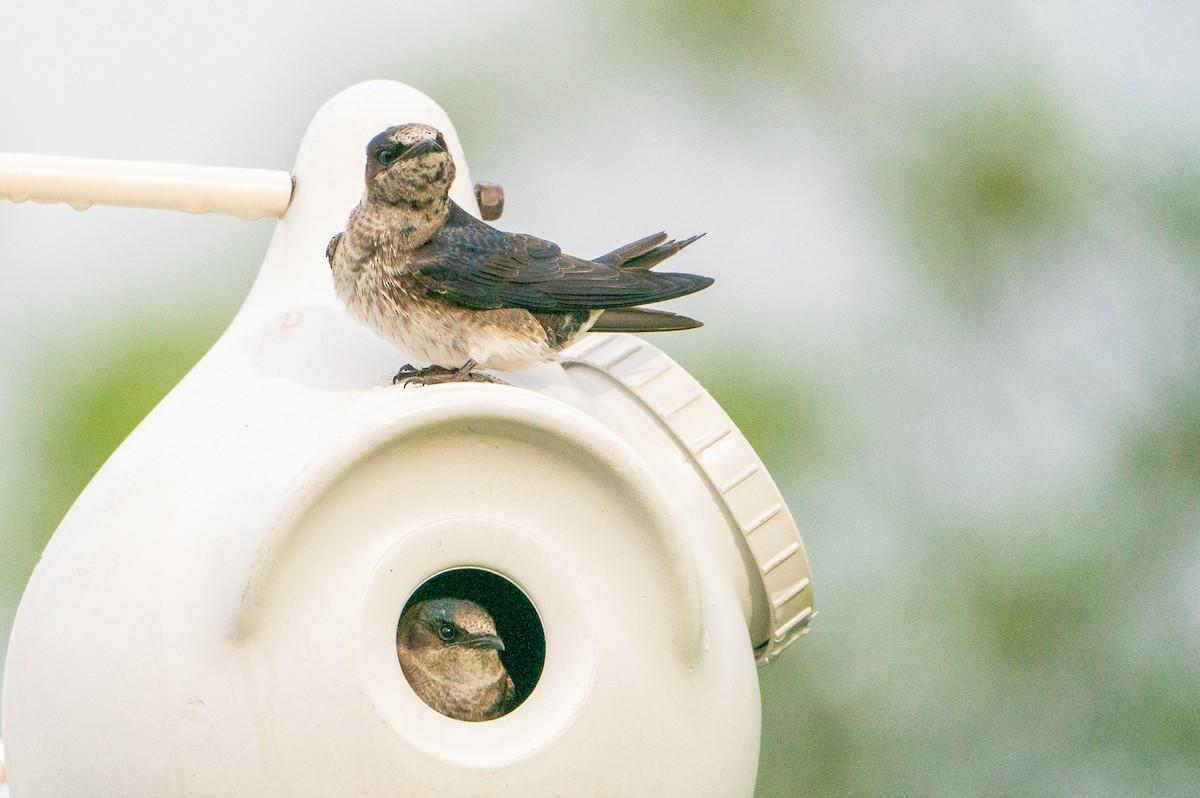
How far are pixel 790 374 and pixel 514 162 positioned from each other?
3.76ft

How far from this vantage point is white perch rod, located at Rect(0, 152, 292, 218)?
6.44 ft

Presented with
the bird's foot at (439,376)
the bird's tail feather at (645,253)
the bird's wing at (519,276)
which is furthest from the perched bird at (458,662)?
the bird's tail feather at (645,253)

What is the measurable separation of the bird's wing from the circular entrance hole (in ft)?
1.10

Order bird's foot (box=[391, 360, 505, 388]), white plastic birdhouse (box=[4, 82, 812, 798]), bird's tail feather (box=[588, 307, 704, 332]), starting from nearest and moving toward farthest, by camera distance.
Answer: white plastic birdhouse (box=[4, 82, 812, 798]), bird's foot (box=[391, 360, 505, 388]), bird's tail feather (box=[588, 307, 704, 332])

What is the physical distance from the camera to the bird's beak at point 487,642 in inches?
69.7

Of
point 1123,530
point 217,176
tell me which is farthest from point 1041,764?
point 217,176

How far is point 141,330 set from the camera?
200 inches

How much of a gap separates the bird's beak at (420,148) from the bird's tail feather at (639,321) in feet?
0.98

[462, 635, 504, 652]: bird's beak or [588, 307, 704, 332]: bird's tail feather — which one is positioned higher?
[588, 307, 704, 332]: bird's tail feather

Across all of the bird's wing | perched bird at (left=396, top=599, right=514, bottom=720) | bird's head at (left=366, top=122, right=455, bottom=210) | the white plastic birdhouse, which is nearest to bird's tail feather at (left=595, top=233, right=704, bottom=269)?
the bird's wing

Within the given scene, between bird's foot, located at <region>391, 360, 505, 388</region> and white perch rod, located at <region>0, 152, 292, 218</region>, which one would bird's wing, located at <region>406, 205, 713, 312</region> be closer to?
bird's foot, located at <region>391, 360, 505, 388</region>

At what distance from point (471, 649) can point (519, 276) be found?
1.49 feet

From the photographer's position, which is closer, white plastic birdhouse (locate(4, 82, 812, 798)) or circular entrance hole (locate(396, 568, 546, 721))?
white plastic birdhouse (locate(4, 82, 812, 798))

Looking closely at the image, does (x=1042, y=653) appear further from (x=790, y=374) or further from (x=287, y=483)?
(x=287, y=483)
